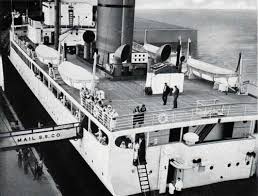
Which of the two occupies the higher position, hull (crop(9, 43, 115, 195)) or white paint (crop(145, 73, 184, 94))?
white paint (crop(145, 73, 184, 94))

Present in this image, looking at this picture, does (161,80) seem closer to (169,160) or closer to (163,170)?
(169,160)

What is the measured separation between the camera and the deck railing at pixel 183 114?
13.7 metres

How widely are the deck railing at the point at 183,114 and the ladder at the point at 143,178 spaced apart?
152 centimetres

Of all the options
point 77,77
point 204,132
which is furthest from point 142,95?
point 204,132

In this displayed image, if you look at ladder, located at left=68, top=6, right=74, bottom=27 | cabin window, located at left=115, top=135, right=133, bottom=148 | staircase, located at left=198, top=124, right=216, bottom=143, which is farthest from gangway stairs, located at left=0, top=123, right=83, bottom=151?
ladder, located at left=68, top=6, right=74, bottom=27

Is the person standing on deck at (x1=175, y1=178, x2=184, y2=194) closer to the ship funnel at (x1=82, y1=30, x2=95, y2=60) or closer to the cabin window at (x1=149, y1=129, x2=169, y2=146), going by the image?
the cabin window at (x1=149, y1=129, x2=169, y2=146)

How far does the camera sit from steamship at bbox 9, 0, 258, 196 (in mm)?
13625

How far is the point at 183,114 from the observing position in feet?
48.8

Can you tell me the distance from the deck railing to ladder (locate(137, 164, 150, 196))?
1.52m

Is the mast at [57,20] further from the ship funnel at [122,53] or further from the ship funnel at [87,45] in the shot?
the ship funnel at [122,53]

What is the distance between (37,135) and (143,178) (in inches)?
170

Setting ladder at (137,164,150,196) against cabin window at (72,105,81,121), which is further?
cabin window at (72,105,81,121)

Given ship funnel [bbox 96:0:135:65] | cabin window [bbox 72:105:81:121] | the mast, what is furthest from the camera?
the mast

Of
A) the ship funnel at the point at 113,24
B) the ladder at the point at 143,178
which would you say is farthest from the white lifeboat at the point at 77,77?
the ladder at the point at 143,178
